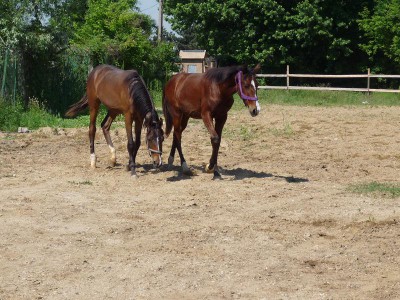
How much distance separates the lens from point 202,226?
336 inches

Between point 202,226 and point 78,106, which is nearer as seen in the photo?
point 202,226

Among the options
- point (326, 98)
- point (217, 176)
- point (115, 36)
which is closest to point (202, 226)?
point (217, 176)

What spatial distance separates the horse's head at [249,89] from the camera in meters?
11.3

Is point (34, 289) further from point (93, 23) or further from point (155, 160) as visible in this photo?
point (93, 23)

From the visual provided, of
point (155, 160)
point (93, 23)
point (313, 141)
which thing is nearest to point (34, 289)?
point (155, 160)

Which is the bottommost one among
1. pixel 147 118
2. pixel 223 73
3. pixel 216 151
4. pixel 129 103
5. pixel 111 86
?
pixel 216 151

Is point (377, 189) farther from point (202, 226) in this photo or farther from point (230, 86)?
point (202, 226)

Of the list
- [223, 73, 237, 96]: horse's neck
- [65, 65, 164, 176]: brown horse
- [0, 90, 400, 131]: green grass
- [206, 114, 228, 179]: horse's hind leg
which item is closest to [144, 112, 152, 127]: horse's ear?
[65, 65, 164, 176]: brown horse

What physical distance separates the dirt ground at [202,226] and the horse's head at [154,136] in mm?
371

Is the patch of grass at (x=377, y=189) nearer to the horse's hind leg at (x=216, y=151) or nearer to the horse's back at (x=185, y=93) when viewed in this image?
the horse's hind leg at (x=216, y=151)

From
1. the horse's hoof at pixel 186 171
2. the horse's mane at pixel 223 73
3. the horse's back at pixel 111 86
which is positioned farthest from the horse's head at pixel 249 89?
the horse's back at pixel 111 86

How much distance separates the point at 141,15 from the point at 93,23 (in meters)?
4.49

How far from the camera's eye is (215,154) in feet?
39.2

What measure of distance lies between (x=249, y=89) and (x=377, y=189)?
7.79 ft
